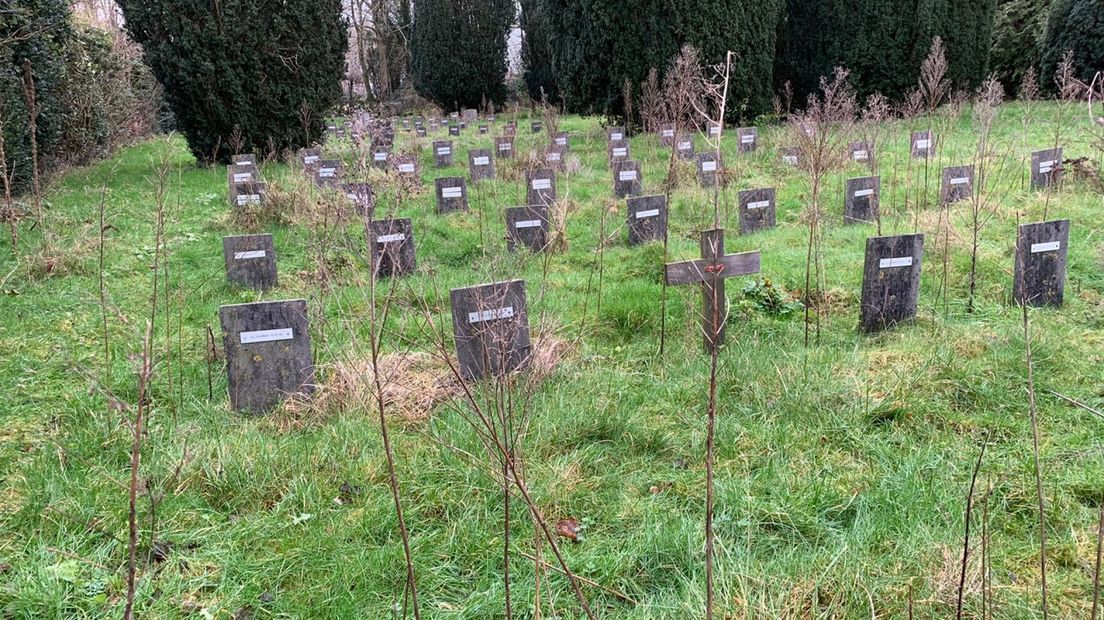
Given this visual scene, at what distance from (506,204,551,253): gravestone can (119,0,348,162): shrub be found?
18.3ft

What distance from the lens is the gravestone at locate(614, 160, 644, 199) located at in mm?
8555

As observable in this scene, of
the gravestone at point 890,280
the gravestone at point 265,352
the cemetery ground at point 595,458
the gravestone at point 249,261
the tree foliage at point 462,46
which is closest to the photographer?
the cemetery ground at point 595,458

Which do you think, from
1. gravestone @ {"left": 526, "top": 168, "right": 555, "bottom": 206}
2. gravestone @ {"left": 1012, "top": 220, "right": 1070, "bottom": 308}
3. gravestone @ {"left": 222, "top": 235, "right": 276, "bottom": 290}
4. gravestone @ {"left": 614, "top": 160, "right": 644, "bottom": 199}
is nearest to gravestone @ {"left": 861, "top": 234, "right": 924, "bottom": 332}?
gravestone @ {"left": 1012, "top": 220, "right": 1070, "bottom": 308}

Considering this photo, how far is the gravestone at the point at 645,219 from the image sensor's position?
669 centimetres

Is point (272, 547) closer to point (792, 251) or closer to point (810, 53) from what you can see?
point (792, 251)

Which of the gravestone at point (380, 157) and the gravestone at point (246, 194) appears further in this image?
the gravestone at point (380, 157)

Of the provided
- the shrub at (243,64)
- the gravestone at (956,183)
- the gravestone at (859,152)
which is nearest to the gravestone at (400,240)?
the gravestone at (956,183)

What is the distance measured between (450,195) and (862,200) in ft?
14.1

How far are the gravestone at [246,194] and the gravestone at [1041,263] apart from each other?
21.9 feet

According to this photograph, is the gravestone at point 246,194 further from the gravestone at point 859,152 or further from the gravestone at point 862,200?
the gravestone at point 859,152

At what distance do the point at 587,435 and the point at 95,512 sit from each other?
190cm

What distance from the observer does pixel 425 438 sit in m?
3.21

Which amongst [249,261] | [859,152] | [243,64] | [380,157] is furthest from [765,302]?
[243,64]

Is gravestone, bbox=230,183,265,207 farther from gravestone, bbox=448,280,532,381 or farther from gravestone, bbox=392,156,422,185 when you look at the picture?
gravestone, bbox=448,280,532,381
